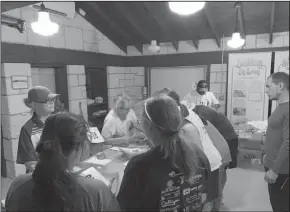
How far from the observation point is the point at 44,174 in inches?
19.4

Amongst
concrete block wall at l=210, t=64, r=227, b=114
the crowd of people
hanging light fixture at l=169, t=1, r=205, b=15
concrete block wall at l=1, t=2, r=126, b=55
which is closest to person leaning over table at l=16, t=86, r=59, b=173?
the crowd of people

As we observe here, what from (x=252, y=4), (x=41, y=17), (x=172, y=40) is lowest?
(x=41, y=17)

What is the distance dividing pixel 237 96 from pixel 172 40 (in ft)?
9.10

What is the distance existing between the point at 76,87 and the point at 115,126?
50.1 inches

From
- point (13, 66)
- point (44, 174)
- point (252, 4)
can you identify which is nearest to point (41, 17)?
point (13, 66)

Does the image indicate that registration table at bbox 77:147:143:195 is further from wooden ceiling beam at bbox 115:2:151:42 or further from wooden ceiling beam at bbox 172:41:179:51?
wooden ceiling beam at bbox 172:41:179:51

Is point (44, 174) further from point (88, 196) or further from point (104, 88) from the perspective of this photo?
point (104, 88)

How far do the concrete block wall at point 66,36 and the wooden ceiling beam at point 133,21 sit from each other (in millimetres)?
768

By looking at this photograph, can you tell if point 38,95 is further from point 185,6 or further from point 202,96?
point 202,96

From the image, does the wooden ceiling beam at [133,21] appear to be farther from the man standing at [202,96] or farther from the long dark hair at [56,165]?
the long dark hair at [56,165]

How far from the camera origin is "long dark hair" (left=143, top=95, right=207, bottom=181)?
604mm

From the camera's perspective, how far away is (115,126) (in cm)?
180

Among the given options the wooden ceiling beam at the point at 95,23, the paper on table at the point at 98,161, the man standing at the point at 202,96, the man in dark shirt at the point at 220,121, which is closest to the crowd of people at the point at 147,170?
the paper on table at the point at 98,161

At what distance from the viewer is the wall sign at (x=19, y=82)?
2.07 m
